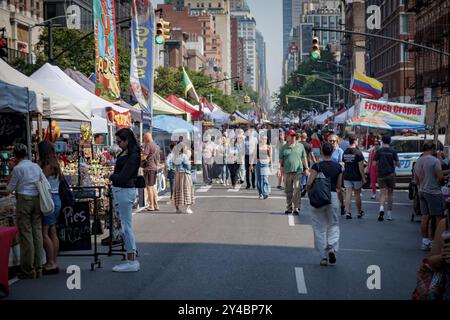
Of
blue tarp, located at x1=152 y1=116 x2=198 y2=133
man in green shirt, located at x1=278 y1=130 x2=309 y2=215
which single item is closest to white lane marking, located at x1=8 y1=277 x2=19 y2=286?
man in green shirt, located at x1=278 y1=130 x2=309 y2=215

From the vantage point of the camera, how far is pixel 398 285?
11.1 metres

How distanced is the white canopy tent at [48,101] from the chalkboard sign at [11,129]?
0.51 meters

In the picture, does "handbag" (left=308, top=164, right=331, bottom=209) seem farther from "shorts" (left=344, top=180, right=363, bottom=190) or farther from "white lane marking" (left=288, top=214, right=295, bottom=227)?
"shorts" (left=344, top=180, right=363, bottom=190)

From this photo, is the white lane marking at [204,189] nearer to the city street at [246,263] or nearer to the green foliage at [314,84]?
the city street at [246,263]

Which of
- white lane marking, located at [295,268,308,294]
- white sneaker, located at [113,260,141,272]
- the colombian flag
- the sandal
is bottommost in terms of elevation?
white lane marking, located at [295,268,308,294]

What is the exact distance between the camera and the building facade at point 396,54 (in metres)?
81.0

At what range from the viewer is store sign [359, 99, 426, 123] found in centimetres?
3309

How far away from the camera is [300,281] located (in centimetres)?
1128

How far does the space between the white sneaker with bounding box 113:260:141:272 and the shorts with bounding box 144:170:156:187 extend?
9408mm

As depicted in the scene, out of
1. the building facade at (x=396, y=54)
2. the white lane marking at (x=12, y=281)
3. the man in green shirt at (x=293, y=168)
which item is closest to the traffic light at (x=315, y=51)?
the man in green shirt at (x=293, y=168)
